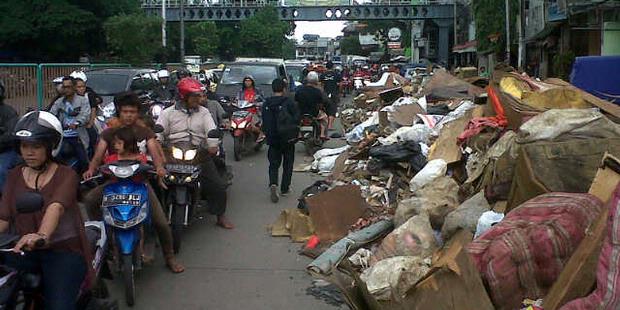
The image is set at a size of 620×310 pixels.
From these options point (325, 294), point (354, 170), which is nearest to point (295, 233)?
point (325, 294)

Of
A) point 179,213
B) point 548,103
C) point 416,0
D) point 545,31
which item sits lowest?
point 179,213

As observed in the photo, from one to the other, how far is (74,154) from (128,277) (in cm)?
389

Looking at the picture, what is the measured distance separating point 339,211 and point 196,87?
205cm

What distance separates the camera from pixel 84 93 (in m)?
10.6

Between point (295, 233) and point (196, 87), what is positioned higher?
point (196, 87)

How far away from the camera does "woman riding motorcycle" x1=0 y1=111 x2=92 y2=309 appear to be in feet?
12.8

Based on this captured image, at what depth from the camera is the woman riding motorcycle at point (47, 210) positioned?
3912 millimetres

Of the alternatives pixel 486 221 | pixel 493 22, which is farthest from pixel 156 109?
pixel 493 22

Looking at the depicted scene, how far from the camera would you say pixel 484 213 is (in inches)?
225

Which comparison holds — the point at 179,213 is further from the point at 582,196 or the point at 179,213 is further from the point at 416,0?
the point at 416,0

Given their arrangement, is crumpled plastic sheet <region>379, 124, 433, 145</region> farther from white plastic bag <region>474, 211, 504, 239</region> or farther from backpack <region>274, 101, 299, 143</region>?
white plastic bag <region>474, 211, 504, 239</region>

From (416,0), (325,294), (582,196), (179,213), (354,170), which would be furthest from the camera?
(416,0)

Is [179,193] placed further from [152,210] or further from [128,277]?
[128,277]

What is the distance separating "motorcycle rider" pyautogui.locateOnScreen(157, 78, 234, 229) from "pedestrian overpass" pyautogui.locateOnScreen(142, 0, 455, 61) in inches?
2425
